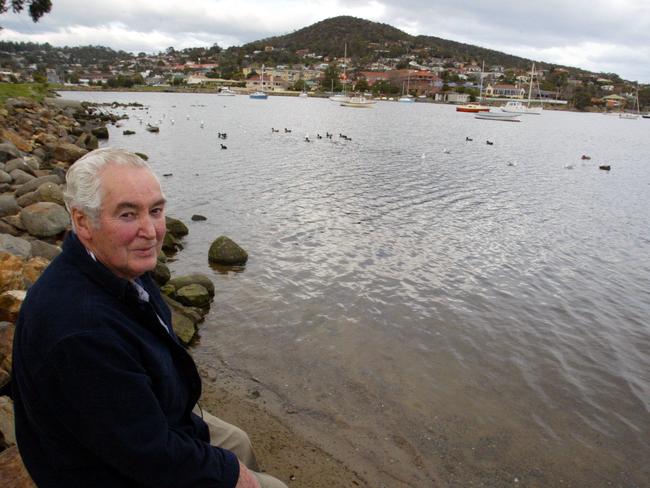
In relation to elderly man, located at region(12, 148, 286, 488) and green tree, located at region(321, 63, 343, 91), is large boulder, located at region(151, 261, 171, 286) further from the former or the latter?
green tree, located at region(321, 63, 343, 91)

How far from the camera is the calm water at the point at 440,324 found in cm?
638

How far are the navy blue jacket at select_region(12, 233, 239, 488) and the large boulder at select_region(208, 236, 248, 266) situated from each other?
10191 millimetres

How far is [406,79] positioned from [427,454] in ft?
656

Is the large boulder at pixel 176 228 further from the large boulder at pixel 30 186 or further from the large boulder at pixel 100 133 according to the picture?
the large boulder at pixel 100 133

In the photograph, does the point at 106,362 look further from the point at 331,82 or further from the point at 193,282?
the point at 331,82

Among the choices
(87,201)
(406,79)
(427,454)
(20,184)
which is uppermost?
(406,79)

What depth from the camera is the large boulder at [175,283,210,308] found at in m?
9.80

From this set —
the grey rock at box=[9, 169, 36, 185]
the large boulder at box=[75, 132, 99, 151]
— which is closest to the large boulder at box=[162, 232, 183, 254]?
the grey rock at box=[9, 169, 36, 185]

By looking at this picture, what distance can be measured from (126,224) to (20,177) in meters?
14.7

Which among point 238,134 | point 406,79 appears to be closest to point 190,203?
point 238,134

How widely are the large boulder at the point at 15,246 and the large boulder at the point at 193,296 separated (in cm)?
279

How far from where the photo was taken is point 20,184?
1413cm

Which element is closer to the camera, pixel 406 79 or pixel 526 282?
pixel 526 282

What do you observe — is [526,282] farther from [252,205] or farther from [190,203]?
[190,203]
